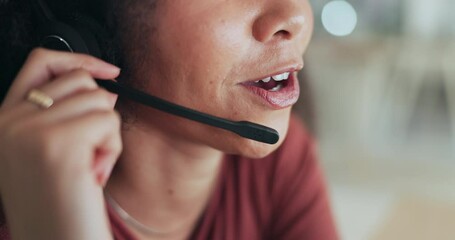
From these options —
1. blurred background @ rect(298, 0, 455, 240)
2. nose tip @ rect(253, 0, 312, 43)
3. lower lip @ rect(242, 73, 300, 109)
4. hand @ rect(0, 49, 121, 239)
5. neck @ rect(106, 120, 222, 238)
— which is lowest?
blurred background @ rect(298, 0, 455, 240)

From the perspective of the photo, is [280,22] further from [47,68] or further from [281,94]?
[47,68]

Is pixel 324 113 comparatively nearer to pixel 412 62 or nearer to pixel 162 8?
pixel 412 62

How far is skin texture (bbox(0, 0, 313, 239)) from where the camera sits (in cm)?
65

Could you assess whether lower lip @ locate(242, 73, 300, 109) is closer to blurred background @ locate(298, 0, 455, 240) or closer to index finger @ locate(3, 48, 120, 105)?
index finger @ locate(3, 48, 120, 105)

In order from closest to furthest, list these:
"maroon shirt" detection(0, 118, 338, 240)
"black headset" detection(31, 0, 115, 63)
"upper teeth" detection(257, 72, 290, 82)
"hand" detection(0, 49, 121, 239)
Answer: "hand" detection(0, 49, 121, 239)
"black headset" detection(31, 0, 115, 63)
"upper teeth" detection(257, 72, 290, 82)
"maroon shirt" detection(0, 118, 338, 240)

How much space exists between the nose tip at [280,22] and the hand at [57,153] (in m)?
0.22

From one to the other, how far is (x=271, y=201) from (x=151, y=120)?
0.31 meters

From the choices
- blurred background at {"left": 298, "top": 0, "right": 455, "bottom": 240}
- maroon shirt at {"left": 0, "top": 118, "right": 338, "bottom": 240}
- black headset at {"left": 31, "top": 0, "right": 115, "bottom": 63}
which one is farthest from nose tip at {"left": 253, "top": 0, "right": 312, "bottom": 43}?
blurred background at {"left": 298, "top": 0, "right": 455, "bottom": 240}

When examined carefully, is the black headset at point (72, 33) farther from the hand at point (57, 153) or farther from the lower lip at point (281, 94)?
the lower lip at point (281, 94)

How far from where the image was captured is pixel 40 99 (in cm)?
66

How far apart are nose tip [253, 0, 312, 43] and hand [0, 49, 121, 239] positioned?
0.73ft

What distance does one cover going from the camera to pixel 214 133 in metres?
0.85

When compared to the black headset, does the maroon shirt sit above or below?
below

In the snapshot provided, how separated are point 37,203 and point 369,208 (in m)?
1.48
